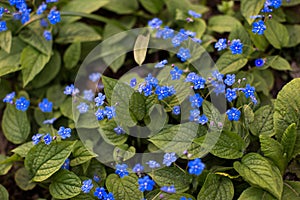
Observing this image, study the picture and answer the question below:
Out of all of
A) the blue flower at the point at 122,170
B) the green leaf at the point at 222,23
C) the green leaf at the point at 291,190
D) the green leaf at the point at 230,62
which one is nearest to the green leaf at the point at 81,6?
the green leaf at the point at 222,23

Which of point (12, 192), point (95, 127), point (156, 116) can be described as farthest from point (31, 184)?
point (156, 116)

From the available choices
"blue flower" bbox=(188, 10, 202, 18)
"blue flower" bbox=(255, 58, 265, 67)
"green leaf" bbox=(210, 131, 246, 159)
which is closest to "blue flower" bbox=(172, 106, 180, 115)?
"green leaf" bbox=(210, 131, 246, 159)

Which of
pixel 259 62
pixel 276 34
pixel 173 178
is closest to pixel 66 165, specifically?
pixel 173 178

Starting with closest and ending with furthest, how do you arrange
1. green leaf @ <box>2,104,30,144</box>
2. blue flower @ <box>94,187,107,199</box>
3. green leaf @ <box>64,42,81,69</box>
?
blue flower @ <box>94,187,107,199</box> < green leaf @ <box>2,104,30,144</box> < green leaf @ <box>64,42,81,69</box>

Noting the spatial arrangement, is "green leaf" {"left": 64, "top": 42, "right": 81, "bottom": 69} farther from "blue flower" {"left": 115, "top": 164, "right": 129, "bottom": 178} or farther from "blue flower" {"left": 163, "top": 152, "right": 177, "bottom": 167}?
"blue flower" {"left": 163, "top": 152, "right": 177, "bottom": 167}

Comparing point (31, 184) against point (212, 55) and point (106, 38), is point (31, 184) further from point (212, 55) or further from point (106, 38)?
point (212, 55)

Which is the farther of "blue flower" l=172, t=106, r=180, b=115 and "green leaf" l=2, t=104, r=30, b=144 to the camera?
"green leaf" l=2, t=104, r=30, b=144

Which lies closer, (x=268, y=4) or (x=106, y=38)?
(x=268, y=4)
